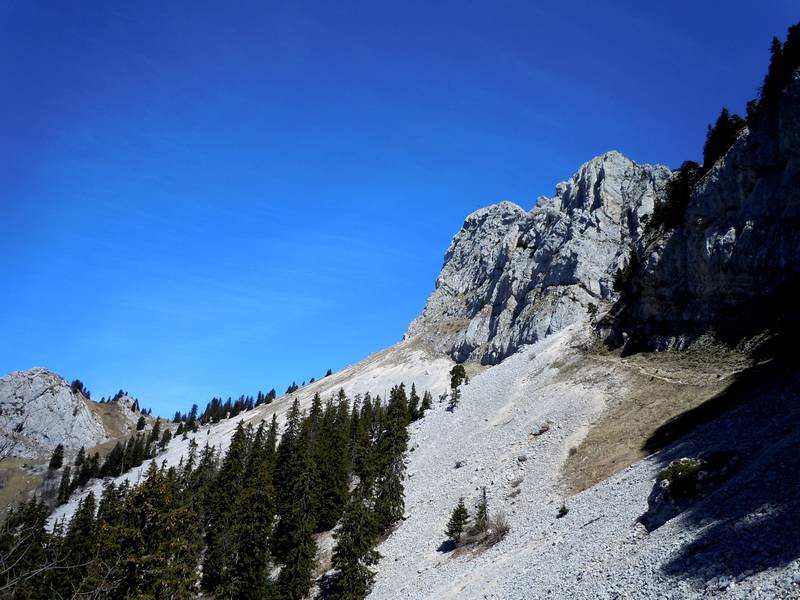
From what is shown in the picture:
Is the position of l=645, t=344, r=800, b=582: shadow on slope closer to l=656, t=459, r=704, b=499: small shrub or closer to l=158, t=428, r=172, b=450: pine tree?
l=656, t=459, r=704, b=499: small shrub

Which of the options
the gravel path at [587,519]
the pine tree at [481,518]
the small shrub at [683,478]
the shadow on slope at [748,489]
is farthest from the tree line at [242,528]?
the shadow on slope at [748,489]

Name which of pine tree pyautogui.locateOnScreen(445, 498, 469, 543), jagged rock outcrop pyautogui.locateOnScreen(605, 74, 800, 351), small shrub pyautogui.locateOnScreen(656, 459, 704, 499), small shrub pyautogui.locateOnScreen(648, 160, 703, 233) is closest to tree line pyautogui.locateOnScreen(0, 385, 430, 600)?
pine tree pyautogui.locateOnScreen(445, 498, 469, 543)

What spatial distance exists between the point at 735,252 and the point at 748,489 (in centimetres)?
4305

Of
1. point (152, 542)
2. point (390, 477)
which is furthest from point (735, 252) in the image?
point (152, 542)

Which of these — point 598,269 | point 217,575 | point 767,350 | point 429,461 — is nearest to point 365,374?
point 598,269

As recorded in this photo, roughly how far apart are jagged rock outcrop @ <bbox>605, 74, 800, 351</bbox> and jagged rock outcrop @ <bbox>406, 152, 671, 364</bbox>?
187 ft

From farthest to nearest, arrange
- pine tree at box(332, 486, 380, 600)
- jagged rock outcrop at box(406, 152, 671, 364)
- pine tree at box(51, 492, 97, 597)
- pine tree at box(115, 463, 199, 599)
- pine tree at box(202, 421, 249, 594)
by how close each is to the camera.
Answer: jagged rock outcrop at box(406, 152, 671, 364)
pine tree at box(202, 421, 249, 594)
pine tree at box(51, 492, 97, 597)
pine tree at box(332, 486, 380, 600)
pine tree at box(115, 463, 199, 599)

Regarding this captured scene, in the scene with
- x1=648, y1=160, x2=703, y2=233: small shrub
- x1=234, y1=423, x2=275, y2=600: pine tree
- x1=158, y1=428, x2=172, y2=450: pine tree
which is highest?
x1=158, y1=428, x2=172, y2=450: pine tree

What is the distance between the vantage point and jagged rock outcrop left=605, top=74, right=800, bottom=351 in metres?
55.8

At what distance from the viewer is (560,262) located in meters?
148

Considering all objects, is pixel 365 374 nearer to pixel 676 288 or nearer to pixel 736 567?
pixel 676 288

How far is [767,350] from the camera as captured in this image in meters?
51.3

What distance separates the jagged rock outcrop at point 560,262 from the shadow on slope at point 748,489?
296 ft

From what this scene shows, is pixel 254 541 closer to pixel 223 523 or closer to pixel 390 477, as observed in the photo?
pixel 223 523
